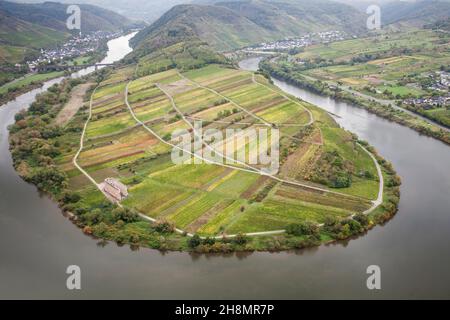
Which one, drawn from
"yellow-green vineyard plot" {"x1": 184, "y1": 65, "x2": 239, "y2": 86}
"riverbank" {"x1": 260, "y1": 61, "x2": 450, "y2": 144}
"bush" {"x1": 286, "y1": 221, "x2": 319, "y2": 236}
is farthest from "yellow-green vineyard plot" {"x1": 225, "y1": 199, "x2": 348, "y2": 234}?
"yellow-green vineyard plot" {"x1": 184, "y1": 65, "x2": 239, "y2": 86}

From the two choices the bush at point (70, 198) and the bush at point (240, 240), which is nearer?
the bush at point (240, 240)

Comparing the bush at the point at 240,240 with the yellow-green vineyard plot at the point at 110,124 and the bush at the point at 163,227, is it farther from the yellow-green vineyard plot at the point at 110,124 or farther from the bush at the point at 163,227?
the yellow-green vineyard plot at the point at 110,124

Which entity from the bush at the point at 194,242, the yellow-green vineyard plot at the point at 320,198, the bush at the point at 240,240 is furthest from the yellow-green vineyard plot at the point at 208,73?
the bush at the point at 194,242

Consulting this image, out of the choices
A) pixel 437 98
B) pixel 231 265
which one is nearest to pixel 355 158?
pixel 231 265

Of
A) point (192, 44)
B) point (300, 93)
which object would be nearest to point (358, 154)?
point (300, 93)

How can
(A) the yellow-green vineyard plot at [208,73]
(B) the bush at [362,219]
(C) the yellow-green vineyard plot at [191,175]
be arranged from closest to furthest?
(B) the bush at [362,219] < (C) the yellow-green vineyard plot at [191,175] < (A) the yellow-green vineyard plot at [208,73]

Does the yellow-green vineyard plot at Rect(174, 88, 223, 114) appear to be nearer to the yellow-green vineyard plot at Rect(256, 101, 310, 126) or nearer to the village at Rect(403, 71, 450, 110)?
the yellow-green vineyard plot at Rect(256, 101, 310, 126)
